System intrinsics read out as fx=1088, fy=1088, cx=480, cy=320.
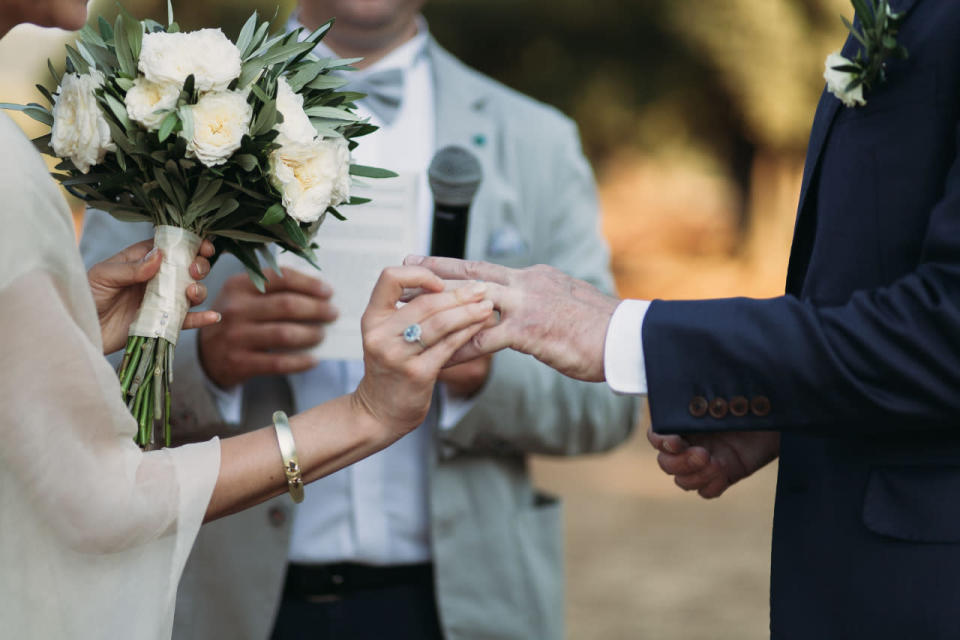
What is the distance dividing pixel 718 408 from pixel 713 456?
0.43 metres

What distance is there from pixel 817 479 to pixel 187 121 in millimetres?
1212

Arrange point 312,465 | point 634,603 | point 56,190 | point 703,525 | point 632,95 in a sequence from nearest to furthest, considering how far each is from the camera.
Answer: point 56,190 → point 312,465 → point 634,603 → point 703,525 → point 632,95

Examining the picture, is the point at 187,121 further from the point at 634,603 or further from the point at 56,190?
the point at 634,603

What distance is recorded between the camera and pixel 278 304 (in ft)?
8.11

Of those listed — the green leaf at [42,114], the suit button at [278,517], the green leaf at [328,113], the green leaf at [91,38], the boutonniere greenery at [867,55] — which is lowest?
the suit button at [278,517]

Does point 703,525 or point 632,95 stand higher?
point 632,95

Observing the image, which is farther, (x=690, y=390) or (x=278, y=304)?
(x=278, y=304)

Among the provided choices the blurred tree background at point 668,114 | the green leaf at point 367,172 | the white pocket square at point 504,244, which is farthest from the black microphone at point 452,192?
the blurred tree background at point 668,114

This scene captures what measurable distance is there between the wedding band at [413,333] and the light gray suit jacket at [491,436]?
2.53ft

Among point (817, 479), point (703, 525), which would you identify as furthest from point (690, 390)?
point (703, 525)

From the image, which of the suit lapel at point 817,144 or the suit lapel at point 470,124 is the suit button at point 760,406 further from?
the suit lapel at point 470,124

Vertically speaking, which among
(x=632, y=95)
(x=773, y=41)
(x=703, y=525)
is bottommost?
(x=703, y=525)

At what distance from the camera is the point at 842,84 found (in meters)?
1.78

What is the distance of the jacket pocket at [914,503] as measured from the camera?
168 cm
